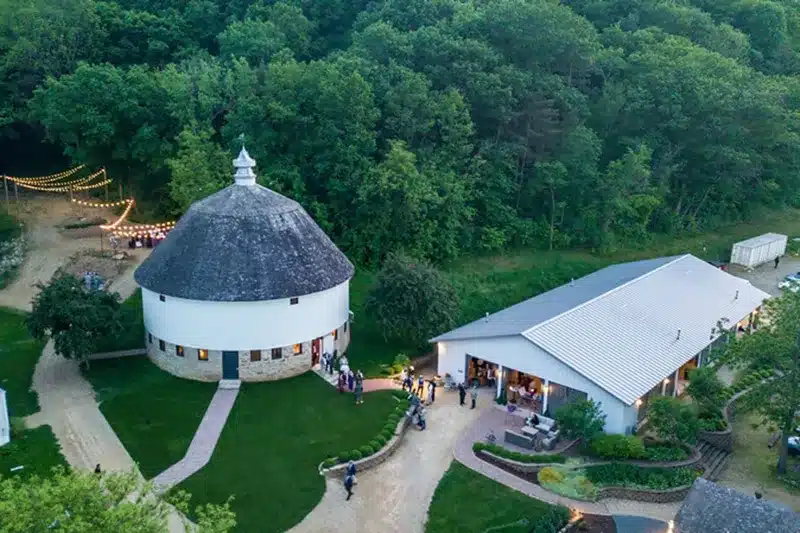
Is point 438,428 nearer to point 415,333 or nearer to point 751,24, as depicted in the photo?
point 415,333

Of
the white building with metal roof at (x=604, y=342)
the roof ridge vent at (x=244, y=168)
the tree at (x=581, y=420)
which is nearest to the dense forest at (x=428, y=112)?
the roof ridge vent at (x=244, y=168)

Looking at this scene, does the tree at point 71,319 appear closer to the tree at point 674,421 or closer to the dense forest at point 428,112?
the dense forest at point 428,112

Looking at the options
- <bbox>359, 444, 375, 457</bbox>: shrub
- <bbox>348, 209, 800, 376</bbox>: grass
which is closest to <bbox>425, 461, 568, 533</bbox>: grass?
<bbox>359, 444, 375, 457</bbox>: shrub

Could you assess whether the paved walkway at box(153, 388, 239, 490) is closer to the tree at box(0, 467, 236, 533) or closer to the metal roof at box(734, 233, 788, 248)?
the tree at box(0, 467, 236, 533)

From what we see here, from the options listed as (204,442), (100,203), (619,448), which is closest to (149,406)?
(204,442)

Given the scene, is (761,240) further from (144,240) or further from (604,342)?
(144,240)

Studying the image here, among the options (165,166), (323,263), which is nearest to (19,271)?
(165,166)
